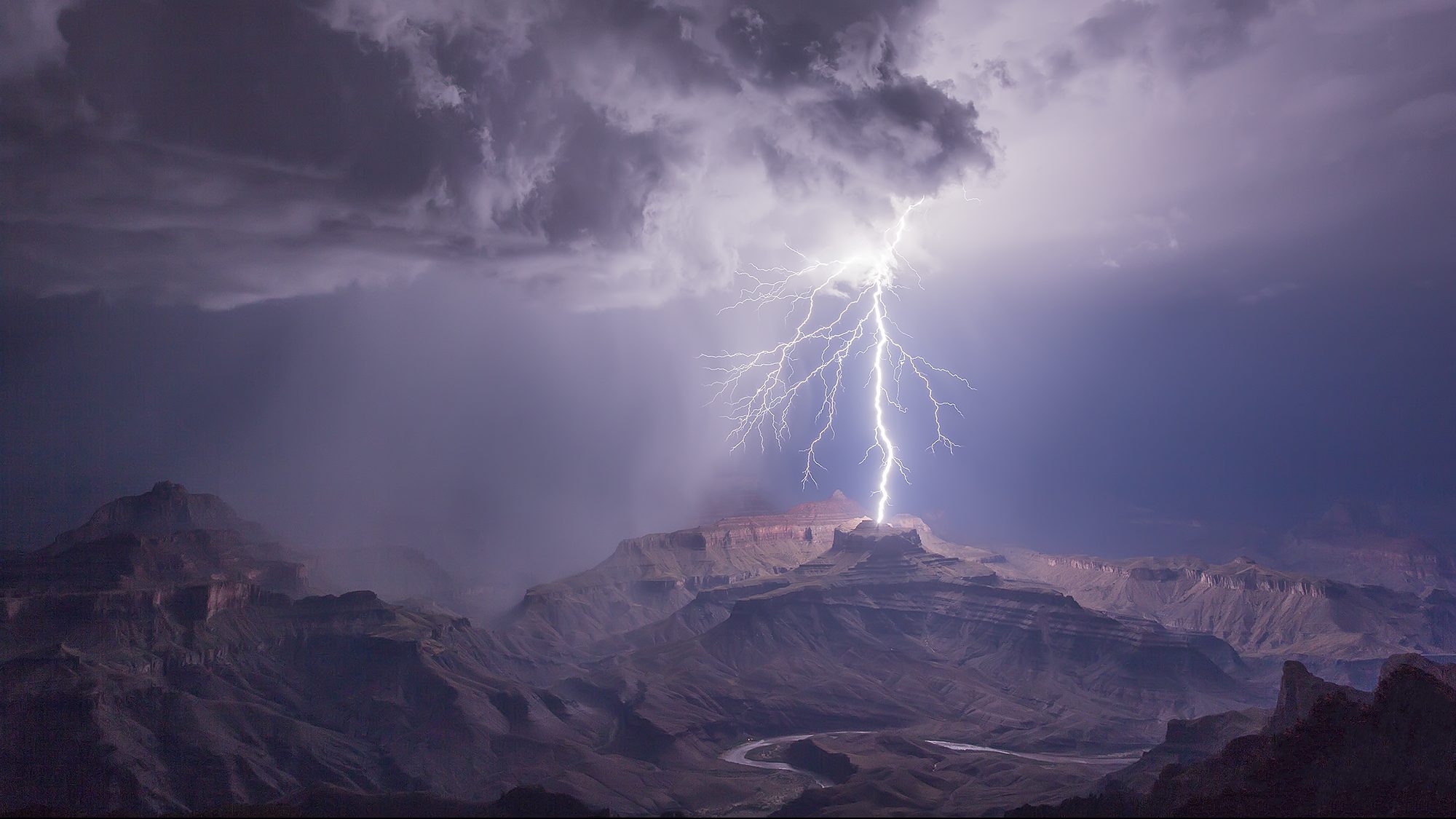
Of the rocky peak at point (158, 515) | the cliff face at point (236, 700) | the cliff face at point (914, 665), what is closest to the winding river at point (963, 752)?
the cliff face at point (914, 665)

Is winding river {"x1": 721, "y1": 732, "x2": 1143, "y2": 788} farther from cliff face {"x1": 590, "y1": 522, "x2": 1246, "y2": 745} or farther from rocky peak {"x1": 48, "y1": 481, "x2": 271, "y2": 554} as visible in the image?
rocky peak {"x1": 48, "y1": 481, "x2": 271, "y2": 554}

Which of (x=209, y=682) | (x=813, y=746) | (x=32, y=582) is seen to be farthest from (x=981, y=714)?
(x=32, y=582)

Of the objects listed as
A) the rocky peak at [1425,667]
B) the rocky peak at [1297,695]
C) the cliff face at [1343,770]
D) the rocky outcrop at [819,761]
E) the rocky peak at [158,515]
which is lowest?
the rocky outcrop at [819,761]

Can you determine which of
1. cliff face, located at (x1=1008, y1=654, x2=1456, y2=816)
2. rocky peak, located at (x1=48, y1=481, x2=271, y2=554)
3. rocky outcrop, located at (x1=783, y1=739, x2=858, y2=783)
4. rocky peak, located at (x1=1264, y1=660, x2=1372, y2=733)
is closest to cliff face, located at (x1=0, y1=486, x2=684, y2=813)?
rocky outcrop, located at (x1=783, y1=739, x2=858, y2=783)

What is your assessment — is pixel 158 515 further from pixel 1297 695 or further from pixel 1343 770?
pixel 1343 770

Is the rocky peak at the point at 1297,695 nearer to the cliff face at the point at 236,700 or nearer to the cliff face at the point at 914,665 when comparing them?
the cliff face at the point at 914,665

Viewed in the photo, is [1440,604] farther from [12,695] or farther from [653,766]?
[12,695]

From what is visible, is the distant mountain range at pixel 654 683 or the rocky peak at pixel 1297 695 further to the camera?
the distant mountain range at pixel 654 683
